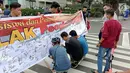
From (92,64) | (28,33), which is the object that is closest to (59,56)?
(28,33)

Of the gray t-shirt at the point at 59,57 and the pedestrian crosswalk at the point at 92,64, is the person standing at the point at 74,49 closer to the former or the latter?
the pedestrian crosswalk at the point at 92,64

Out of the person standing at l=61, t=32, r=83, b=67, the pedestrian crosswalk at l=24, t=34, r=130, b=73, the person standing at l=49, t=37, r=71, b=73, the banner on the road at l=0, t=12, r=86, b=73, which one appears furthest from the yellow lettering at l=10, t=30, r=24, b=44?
the pedestrian crosswalk at l=24, t=34, r=130, b=73

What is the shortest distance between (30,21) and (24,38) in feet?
1.40

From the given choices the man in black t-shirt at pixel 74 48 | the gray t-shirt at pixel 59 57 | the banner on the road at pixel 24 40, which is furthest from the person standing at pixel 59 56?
the man in black t-shirt at pixel 74 48

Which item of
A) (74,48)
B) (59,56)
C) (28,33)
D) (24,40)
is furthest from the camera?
(74,48)

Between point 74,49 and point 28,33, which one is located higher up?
point 28,33

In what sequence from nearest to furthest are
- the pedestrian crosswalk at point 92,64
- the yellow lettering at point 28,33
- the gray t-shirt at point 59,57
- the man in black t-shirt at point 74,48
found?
the yellow lettering at point 28,33 < the gray t-shirt at point 59,57 < the man in black t-shirt at point 74,48 < the pedestrian crosswalk at point 92,64

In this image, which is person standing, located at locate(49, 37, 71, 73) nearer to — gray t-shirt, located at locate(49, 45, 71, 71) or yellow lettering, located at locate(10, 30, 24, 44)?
gray t-shirt, located at locate(49, 45, 71, 71)

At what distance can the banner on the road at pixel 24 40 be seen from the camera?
402 centimetres

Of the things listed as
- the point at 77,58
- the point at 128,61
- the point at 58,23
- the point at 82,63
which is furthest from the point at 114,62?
the point at 58,23

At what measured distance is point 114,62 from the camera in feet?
22.3

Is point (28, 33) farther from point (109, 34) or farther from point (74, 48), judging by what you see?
point (109, 34)

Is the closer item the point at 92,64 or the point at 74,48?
the point at 74,48

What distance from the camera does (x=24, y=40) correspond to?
4.47 m
